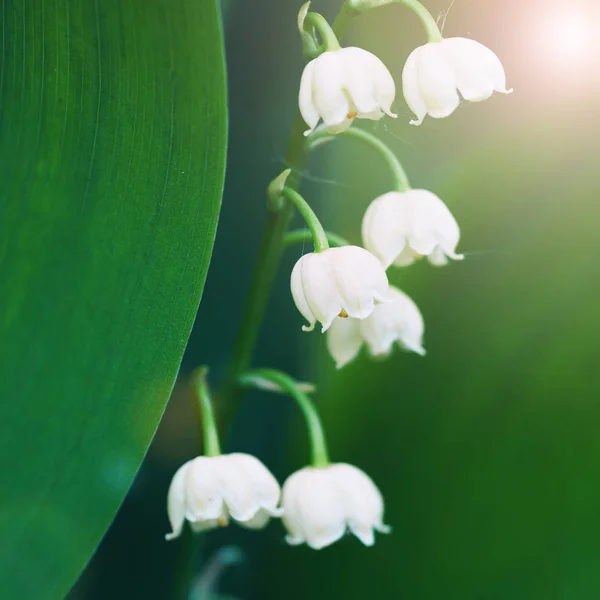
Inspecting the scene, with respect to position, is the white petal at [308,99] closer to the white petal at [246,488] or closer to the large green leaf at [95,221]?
the large green leaf at [95,221]

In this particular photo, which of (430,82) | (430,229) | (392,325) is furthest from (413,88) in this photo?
(392,325)

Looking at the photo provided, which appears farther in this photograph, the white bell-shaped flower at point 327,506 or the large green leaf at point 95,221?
the white bell-shaped flower at point 327,506

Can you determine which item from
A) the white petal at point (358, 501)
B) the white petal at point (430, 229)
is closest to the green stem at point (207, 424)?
the white petal at point (358, 501)

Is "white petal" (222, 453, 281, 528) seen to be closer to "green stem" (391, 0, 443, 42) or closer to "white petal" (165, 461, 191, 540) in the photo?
"white petal" (165, 461, 191, 540)

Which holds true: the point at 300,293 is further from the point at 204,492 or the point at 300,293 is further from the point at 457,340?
the point at 457,340

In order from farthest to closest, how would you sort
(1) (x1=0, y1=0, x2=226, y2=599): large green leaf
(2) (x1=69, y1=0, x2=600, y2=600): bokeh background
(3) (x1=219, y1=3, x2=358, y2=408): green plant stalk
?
(2) (x1=69, y1=0, x2=600, y2=600): bokeh background → (3) (x1=219, y1=3, x2=358, y2=408): green plant stalk → (1) (x1=0, y1=0, x2=226, y2=599): large green leaf

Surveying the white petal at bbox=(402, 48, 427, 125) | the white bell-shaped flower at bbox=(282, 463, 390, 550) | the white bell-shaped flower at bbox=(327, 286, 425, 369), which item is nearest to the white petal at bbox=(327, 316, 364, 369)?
the white bell-shaped flower at bbox=(327, 286, 425, 369)
